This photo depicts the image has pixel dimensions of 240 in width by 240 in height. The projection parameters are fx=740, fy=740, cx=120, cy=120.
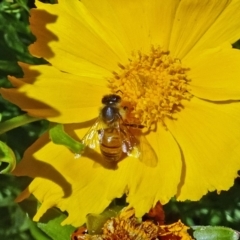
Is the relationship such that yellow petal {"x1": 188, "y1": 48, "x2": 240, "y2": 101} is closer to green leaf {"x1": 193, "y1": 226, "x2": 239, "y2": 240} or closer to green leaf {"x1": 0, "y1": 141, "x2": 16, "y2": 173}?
green leaf {"x1": 193, "y1": 226, "x2": 239, "y2": 240}

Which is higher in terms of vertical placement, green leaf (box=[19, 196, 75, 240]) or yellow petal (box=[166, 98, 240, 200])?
yellow petal (box=[166, 98, 240, 200])

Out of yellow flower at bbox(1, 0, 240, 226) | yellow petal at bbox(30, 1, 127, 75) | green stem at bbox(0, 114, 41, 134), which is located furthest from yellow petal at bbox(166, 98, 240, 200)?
green stem at bbox(0, 114, 41, 134)

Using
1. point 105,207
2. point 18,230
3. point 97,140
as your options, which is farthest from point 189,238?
point 18,230

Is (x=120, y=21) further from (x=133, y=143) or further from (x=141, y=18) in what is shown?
(x=133, y=143)

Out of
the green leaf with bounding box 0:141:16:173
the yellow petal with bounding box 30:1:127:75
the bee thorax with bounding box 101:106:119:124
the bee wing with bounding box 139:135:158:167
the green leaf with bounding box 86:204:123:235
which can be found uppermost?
the yellow petal with bounding box 30:1:127:75

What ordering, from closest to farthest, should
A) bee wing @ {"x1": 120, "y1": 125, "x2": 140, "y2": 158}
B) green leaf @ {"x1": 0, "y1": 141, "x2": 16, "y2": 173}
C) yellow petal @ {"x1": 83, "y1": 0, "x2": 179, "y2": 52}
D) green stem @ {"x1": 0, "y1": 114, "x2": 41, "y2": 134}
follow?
green leaf @ {"x1": 0, "y1": 141, "x2": 16, "y2": 173}
green stem @ {"x1": 0, "y1": 114, "x2": 41, "y2": 134}
bee wing @ {"x1": 120, "y1": 125, "x2": 140, "y2": 158}
yellow petal @ {"x1": 83, "y1": 0, "x2": 179, "y2": 52}

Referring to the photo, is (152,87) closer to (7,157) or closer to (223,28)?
(223,28)

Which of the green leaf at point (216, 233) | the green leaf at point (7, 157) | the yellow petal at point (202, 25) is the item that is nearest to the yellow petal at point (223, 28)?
the yellow petal at point (202, 25)
